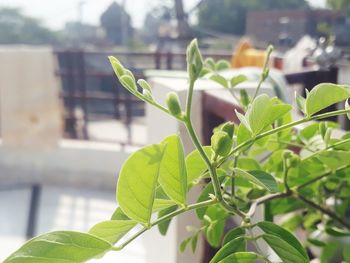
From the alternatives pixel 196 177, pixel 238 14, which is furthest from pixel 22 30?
pixel 196 177

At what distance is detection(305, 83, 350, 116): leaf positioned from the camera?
243 mm

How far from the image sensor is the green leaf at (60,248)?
211 millimetres

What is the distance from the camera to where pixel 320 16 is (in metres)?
10.4

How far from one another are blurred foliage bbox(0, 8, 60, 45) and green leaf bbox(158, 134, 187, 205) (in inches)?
769

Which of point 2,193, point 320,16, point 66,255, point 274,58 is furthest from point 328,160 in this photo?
point 320,16

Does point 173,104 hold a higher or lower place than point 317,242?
higher

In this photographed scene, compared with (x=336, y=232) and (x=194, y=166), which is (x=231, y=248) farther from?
(x=336, y=232)

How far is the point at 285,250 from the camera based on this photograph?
10.2 inches

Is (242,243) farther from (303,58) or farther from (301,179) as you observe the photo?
(303,58)

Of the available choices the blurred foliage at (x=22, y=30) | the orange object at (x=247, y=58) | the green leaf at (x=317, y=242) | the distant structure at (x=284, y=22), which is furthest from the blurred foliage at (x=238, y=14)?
the green leaf at (x=317, y=242)

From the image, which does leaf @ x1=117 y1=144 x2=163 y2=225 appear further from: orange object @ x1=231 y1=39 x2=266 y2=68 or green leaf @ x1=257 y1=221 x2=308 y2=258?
orange object @ x1=231 y1=39 x2=266 y2=68

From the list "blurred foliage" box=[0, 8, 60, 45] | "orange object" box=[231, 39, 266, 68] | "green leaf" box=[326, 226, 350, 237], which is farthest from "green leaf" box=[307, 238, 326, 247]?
"blurred foliage" box=[0, 8, 60, 45]

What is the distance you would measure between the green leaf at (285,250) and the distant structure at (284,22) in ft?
26.9

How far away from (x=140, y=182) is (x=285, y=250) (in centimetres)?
9
